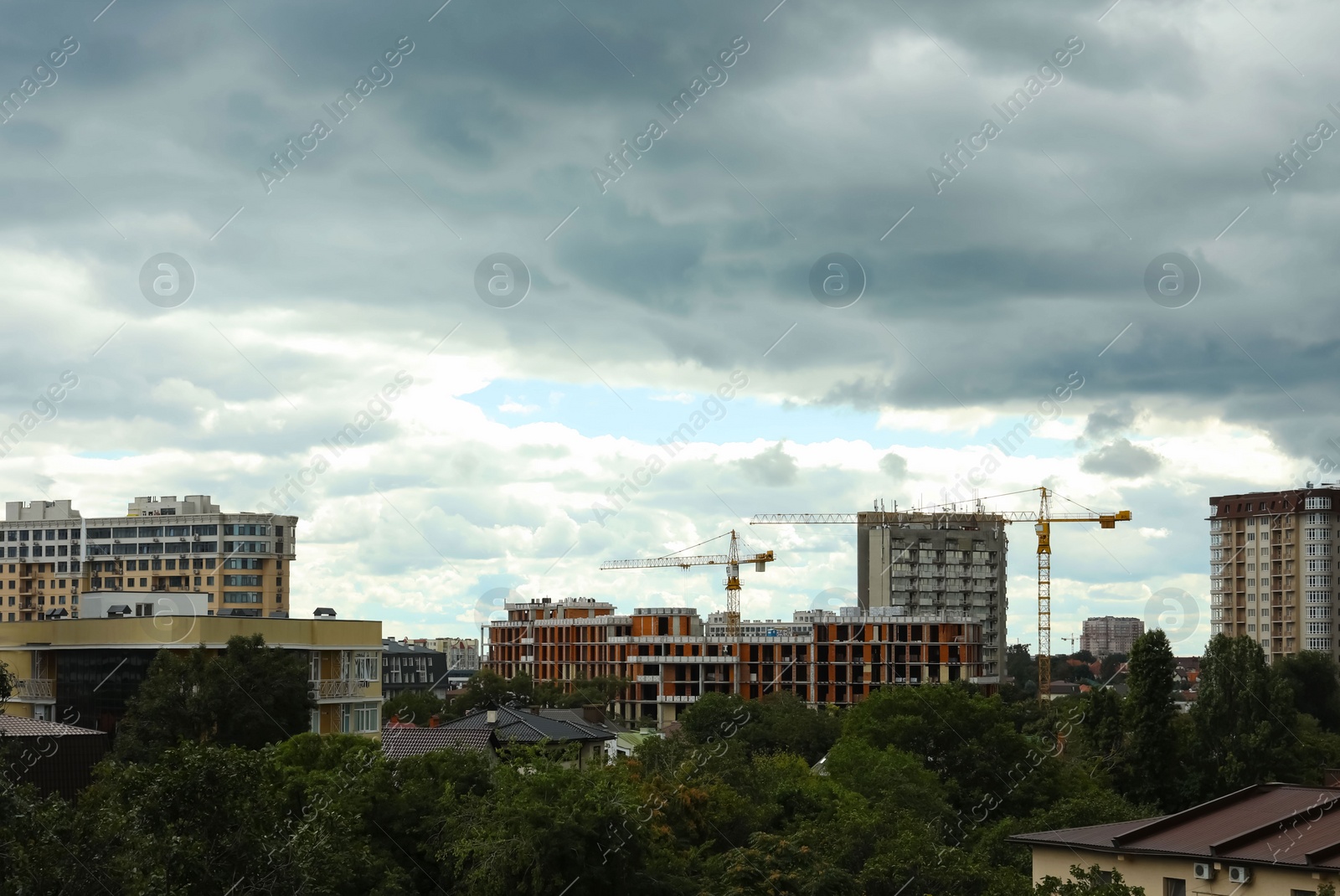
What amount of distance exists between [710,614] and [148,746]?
154777 millimetres

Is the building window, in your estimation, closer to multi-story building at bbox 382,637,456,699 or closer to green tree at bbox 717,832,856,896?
green tree at bbox 717,832,856,896

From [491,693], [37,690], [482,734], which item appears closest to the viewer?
[37,690]

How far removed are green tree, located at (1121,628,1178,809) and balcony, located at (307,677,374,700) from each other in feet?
140

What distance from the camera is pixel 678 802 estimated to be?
44219 millimetres

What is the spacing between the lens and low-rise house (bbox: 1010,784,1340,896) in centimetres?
2925

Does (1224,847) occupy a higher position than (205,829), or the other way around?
(205,829)

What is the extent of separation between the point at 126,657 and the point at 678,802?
70.0ft

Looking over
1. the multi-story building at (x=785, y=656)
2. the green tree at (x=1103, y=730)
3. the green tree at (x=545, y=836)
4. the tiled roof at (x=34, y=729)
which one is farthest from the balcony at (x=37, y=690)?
the multi-story building at (x=785, y=656)

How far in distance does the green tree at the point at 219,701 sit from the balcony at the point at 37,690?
262 inches

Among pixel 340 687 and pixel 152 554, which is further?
pixel 152 554

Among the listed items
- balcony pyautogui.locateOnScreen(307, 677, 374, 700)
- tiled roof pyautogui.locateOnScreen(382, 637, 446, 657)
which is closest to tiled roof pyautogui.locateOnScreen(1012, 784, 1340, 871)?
balcony pyautogui.locateOnScreen(307, 677, 374, 700)

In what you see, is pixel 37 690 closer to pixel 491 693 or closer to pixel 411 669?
pixel 491 693

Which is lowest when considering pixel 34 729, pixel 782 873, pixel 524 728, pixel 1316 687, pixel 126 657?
pixel 1316 687

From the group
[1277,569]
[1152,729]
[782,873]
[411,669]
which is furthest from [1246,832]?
[411,669]
